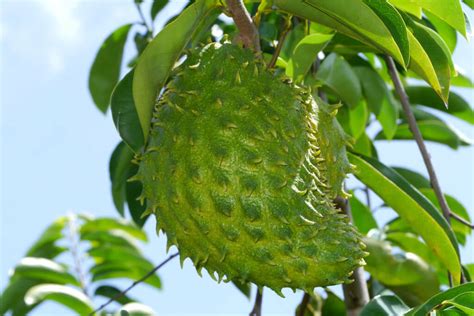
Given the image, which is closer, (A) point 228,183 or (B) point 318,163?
(A) point 228,183

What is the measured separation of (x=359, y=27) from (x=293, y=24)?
992 millimetres

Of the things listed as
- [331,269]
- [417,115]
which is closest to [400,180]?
[331,269]

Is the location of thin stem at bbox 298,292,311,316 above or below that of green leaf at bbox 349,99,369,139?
below

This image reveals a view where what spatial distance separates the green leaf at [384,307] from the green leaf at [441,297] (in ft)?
0.45

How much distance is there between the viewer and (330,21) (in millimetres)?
2021

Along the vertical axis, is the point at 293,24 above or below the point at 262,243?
above

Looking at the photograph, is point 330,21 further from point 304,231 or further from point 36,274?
point 36,274

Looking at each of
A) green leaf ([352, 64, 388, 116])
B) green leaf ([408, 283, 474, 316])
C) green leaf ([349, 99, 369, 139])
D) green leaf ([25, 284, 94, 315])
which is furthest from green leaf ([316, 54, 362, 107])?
green leaf ([25, 284, 94, 315])

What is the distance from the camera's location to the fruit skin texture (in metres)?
1.72

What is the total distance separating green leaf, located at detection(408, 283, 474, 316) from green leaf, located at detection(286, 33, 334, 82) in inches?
28.8

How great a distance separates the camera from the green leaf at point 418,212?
2223 millimetres

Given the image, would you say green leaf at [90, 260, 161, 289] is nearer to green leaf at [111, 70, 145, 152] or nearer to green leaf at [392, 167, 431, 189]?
green leaf at [392, 167, 431, 189]

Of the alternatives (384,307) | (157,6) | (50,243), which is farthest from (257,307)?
(50,243)

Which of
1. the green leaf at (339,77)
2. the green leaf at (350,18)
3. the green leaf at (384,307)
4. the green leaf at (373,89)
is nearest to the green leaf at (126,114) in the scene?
the green leaf at (350,18)
